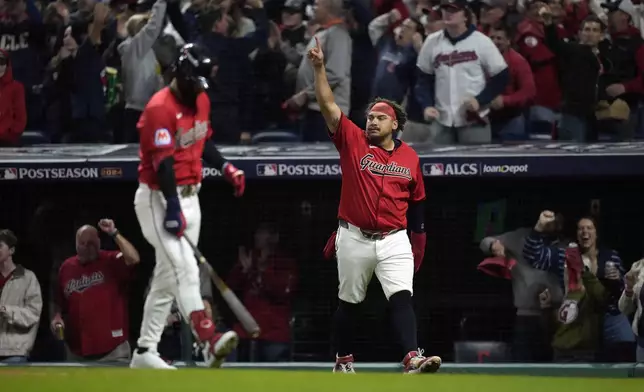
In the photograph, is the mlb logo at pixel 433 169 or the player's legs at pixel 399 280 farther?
the mlb logo at pixel 433 169

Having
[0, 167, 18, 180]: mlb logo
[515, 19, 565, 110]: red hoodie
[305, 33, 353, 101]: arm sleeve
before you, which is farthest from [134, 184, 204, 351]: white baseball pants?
[515, 19, 565, 110]: red hoodie

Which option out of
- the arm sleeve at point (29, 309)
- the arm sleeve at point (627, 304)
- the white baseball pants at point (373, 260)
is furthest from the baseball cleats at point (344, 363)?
the arm sleeve at point (29, 309)

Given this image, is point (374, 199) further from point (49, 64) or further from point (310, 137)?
point (49, 64)

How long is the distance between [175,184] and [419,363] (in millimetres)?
1751

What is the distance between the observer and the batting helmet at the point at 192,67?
734cm

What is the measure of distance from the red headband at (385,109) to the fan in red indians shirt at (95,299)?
9.15ft

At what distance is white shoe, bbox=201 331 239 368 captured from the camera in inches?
272

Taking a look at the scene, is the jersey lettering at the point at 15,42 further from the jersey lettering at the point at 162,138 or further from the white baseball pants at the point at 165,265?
the jersey lettering at the point at 162,138

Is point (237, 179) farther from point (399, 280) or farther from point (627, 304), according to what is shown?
point (627, 304)

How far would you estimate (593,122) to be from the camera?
31.6 ft

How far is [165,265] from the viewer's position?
7.47m

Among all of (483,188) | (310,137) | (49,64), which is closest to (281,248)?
(310,137)

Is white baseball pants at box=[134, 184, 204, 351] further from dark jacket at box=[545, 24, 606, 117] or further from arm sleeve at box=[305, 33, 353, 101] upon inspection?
dark jacket at box=[545, 24, 606, 117]

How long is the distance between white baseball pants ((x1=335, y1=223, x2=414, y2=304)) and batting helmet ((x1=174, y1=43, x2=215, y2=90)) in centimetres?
117
